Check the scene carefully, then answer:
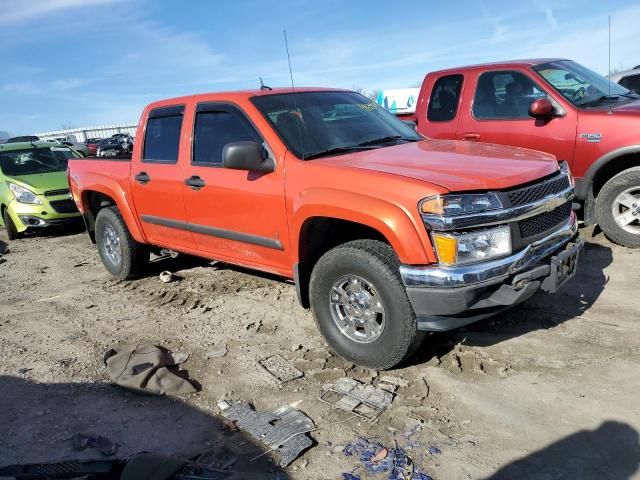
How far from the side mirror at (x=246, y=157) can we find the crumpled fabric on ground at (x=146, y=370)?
4.96 ft

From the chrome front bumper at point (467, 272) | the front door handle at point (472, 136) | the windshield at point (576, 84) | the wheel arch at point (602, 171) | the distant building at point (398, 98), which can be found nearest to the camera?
the chrome front bumper at point (467, 272)

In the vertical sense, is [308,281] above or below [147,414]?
above

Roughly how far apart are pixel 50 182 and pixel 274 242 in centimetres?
683

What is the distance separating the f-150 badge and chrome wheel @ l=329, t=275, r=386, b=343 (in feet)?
11.4

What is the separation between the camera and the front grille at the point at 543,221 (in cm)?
329

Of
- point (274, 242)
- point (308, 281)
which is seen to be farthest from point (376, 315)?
point (274, 242)

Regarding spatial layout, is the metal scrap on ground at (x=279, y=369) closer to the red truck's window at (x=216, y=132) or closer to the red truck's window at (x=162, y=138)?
the red truck's window at (x=216, y=132)

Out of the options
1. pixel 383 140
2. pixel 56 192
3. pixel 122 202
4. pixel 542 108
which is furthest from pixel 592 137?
pixel 56 192

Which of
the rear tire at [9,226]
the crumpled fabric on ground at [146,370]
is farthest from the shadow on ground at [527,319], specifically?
the rear tire at [9,226]

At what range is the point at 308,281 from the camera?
3.95 meters

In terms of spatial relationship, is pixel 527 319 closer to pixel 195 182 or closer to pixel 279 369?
pixel 279 369

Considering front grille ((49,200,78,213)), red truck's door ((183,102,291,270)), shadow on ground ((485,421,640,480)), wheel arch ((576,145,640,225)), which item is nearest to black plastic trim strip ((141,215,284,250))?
red truck's door ((183,102,291,270))

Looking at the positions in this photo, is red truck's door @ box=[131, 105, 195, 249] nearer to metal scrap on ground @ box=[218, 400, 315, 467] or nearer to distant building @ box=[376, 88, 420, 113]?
metal scrap on ground @ box=[218, 400, 315, 467]

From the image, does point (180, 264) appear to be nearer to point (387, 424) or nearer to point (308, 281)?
point (308, 281)
